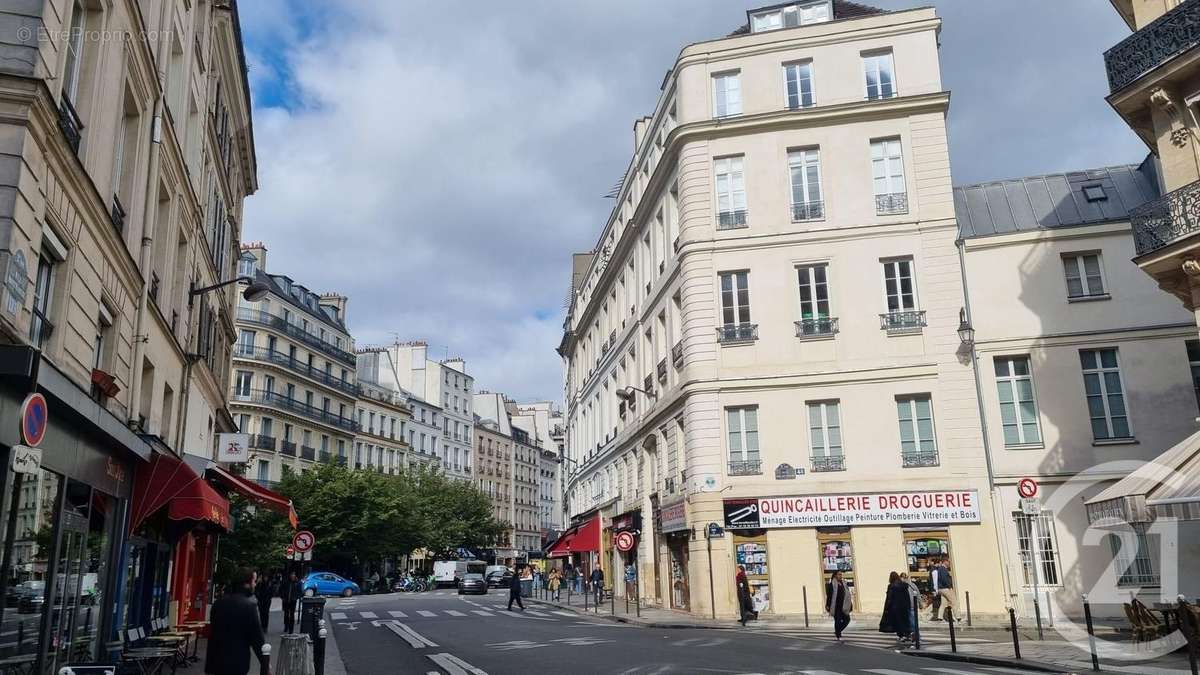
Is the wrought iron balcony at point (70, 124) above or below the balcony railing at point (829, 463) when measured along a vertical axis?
above

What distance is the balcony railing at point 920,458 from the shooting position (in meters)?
23.6

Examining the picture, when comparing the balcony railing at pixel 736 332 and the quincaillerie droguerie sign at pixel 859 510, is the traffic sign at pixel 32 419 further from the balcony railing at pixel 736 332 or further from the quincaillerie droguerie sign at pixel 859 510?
the balcony railing at pixel 736 332

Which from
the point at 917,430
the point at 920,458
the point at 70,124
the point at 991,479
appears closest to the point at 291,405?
the point at 917,430

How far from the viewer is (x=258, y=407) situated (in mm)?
55031

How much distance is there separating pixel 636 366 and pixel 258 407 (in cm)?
3052

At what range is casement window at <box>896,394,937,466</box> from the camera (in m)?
23.6

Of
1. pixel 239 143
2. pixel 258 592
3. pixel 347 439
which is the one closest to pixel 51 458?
pixel 258 592

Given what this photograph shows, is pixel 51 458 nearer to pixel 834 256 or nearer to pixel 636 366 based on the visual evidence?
pixel 834 256

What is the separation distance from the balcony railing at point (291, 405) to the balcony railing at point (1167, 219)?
49903mm

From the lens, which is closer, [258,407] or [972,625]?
[972,625]

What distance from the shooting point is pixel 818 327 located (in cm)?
2492

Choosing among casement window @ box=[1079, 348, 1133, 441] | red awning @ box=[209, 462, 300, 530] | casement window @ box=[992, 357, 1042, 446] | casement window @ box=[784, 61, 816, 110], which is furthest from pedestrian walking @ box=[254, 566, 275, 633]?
casement window @ box=[1079, 348, 1133, 441]

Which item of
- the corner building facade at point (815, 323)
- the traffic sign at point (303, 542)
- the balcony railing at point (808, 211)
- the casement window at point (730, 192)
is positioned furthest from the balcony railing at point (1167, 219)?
the traffic sign at point (303, 542)

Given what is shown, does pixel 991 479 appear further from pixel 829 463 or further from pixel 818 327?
pixel 818 327
